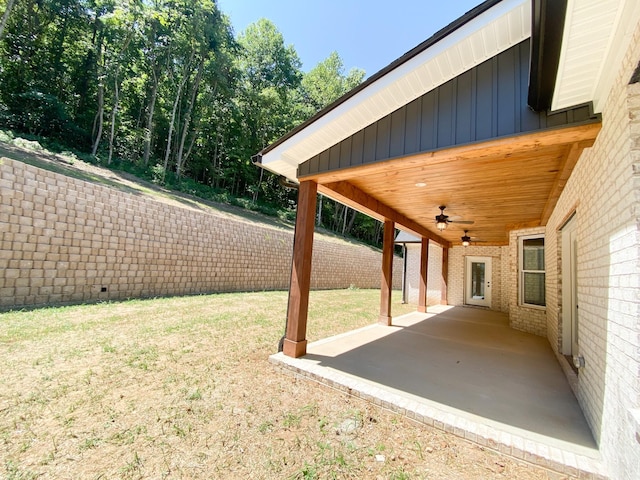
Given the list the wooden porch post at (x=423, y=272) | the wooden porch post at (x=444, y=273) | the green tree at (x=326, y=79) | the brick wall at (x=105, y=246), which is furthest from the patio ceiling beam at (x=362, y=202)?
the green tree at (x=326, y=79)

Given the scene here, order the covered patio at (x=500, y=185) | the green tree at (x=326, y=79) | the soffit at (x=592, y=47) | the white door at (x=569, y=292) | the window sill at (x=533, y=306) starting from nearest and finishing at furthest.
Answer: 1. the soffit at (x=592, y=47)
2. the covered patio at (x=500, y=185)
3. the white door at (x=569, y=292)
4. the window sill at (x=533, y=306)
5. the green tree at (x=326, y=79)

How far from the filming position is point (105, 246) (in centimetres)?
697

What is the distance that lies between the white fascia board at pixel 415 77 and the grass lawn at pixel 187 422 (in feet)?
9.90

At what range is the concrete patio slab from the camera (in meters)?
2.21

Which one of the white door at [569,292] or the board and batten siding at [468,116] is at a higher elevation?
the board and batten siding at [468,116]

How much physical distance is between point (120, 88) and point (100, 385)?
21.2 meters

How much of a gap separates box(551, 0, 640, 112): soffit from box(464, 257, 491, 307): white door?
10.2m

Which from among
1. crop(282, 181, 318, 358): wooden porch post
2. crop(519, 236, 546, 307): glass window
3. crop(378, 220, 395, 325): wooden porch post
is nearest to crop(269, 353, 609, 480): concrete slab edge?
crop(282, 181, 318, 358): wooden porch post

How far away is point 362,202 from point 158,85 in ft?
68.1

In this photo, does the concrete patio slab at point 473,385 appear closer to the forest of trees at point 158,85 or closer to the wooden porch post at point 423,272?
the wooden porch post at point 423,272

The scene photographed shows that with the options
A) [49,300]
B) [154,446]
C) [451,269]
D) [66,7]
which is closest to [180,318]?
[49,300]

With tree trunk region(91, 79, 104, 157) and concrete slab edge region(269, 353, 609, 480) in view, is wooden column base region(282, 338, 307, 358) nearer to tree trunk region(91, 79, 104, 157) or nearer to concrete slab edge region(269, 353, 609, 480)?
concrete slab edge region(269, 353, 609, 480)

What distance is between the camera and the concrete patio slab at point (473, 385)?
7.25 feet

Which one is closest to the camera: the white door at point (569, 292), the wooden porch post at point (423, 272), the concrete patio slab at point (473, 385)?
the concrete patio slab at point (473, 385)
